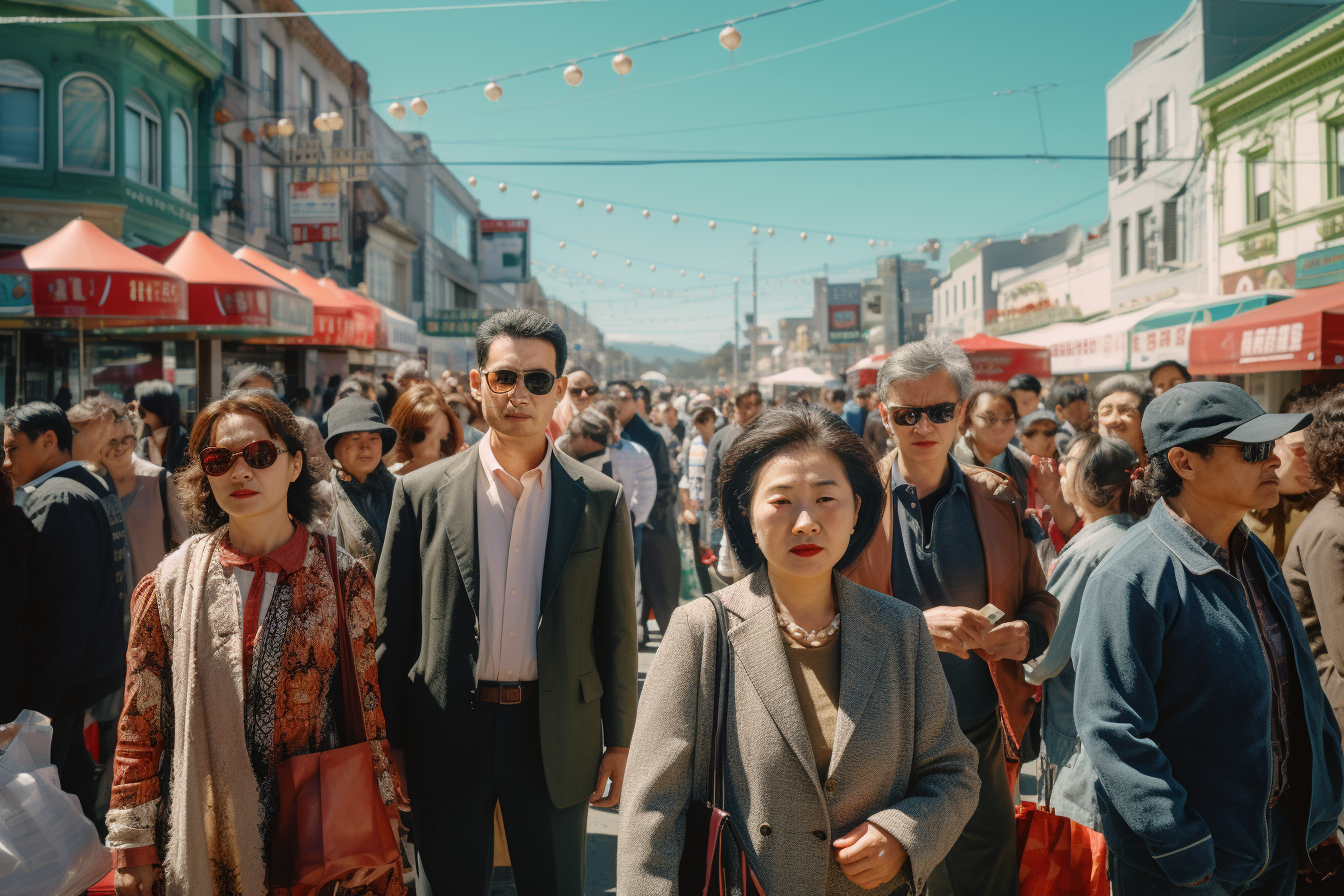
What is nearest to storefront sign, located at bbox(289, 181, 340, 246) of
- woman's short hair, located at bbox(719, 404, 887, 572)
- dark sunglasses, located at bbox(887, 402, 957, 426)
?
dark sunglasses, located at bbox(887, 402, 957, 426)

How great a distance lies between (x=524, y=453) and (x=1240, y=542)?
2.13 meters

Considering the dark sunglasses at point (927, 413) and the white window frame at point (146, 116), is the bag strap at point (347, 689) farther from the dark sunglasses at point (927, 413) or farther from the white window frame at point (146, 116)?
the white window frame at point (146, 116)

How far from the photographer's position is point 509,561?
8.91 feet

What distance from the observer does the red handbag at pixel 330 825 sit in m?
2.26

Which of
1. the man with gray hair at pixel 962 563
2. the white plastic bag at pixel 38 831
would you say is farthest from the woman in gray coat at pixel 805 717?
the white plastic bag at pixel 38 831

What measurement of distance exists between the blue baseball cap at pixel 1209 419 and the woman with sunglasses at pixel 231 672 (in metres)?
2.34

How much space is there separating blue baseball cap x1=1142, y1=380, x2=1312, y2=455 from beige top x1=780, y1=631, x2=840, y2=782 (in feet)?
3.97

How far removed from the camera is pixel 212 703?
2326 mm

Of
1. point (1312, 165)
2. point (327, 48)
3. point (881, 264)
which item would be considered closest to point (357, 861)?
point (1312, 165)

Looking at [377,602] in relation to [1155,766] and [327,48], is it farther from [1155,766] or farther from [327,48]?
[327,48]

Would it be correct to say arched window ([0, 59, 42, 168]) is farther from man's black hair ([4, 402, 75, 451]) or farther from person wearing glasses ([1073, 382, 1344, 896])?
person wearing glasses ([1073, 382, 1344, 896])

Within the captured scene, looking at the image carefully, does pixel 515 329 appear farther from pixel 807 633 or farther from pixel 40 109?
pixel 40 109

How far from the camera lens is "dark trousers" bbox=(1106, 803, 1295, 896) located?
7.75ft

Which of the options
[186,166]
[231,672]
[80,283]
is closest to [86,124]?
[186,166]
